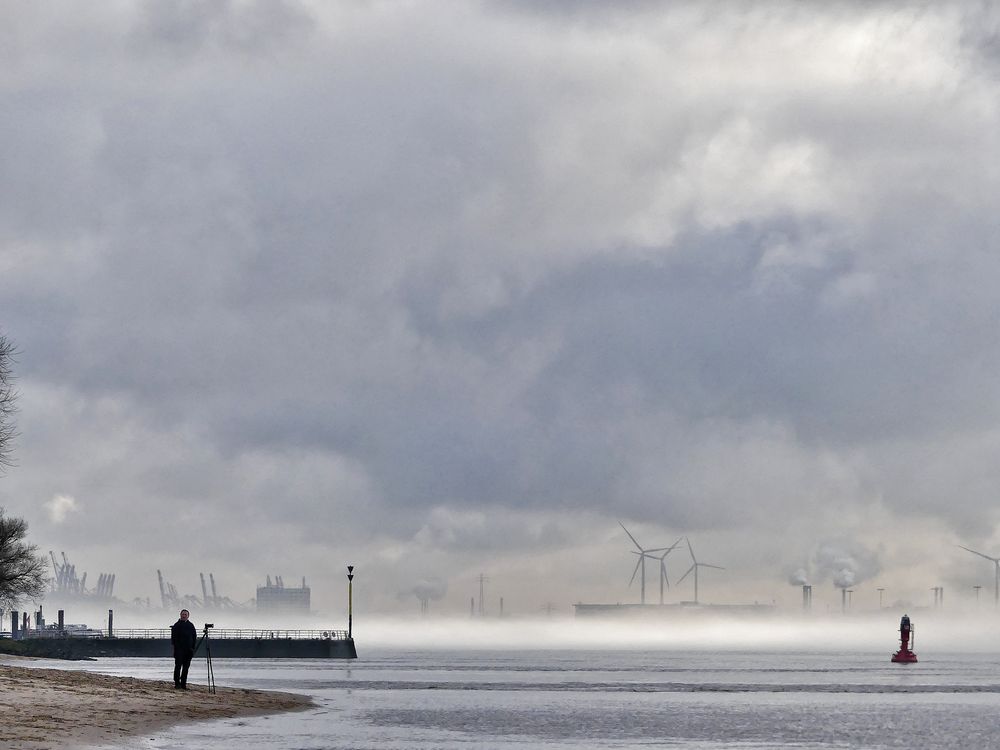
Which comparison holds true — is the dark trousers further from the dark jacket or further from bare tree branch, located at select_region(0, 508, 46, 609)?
bare tree branch, located at select_region(0, 508, 46, 609)

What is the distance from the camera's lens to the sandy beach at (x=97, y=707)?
38.9 metres

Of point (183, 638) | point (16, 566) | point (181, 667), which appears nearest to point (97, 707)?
point (183, 638)

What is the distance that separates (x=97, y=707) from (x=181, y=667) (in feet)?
38.4

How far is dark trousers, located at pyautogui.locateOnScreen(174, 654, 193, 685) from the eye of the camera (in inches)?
2313

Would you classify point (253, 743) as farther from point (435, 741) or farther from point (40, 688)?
point (40, 688)

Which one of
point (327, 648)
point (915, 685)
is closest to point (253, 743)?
point (915, 685)

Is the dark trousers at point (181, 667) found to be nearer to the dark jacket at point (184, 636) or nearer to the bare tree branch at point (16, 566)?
the dark jacket at point (184, 636)

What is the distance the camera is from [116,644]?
171 m

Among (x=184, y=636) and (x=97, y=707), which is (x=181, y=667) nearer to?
(x=184, y=636)

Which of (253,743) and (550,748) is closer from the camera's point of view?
(253,743)

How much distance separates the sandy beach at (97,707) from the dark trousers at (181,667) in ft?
1.93

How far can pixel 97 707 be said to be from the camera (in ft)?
161

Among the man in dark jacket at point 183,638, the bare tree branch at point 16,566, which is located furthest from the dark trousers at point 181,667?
the bare tree branch at point 16,566

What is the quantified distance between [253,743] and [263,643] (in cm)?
13149
